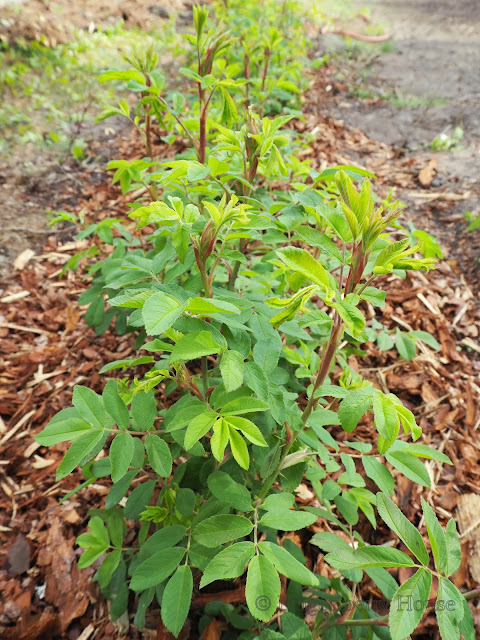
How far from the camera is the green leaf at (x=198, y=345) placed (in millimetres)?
950

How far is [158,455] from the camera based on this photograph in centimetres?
116

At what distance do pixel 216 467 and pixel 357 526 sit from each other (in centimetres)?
86

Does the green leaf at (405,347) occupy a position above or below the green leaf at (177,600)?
above

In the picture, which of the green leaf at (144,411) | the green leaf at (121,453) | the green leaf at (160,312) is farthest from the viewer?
the green leaf at (144,411)

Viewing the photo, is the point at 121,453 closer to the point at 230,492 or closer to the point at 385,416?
the point at 230,492

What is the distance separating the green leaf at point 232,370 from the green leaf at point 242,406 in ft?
0.30

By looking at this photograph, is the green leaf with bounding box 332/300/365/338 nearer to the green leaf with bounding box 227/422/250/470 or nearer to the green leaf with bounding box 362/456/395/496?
the green leaf with bounding box 227/422/250/470

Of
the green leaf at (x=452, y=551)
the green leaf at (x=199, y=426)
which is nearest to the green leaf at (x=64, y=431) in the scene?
the green leaf at (x=199, y=426)

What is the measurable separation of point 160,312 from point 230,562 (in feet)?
2.12

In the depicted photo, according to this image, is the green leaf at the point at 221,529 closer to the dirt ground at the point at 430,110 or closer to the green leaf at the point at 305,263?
the green leaf at the point at 305,263

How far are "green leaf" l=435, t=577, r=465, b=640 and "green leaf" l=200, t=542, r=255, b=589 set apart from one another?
429mm

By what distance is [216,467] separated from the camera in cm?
140

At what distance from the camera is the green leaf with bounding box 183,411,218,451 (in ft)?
3.17

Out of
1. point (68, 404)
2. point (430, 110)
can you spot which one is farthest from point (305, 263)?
point (430, 110)
